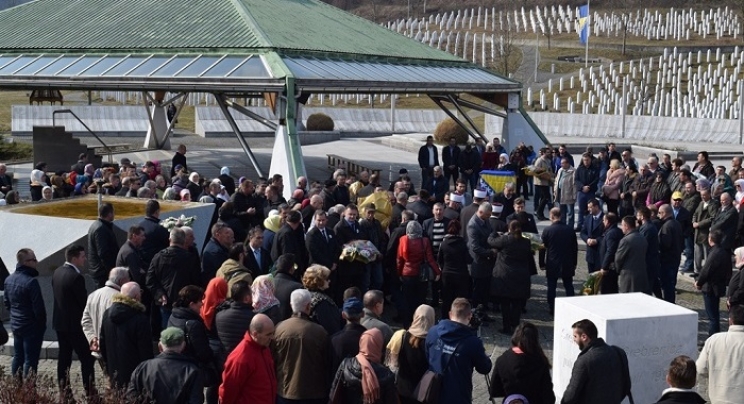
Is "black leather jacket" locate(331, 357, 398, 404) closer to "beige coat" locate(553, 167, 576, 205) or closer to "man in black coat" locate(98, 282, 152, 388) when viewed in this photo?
"man in black coat" locate(98, 282, 152, 388)

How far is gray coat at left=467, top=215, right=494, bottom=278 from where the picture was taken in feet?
39.5

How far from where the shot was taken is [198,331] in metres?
7.82

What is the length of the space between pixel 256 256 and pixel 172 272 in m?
1.44

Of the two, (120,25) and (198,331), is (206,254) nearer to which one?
(198,331)

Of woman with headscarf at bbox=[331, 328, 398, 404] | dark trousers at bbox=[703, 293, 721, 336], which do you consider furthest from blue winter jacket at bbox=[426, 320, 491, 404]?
dark trousers at bbox=[703, 293, 721, 336]

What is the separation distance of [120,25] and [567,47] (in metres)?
60.6

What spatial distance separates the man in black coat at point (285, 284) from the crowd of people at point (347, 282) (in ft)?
0.05

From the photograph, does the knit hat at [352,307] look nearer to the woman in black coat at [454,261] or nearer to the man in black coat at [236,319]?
the man in black coat at [236,319]

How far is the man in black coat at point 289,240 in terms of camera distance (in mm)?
11656

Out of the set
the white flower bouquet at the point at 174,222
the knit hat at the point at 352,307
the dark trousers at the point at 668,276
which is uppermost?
the white flower bouquet at the point at 174,222

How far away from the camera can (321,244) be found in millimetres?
11711

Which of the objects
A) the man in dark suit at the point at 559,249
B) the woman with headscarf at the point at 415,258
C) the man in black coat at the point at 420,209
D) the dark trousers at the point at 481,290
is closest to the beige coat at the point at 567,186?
the man in black coat at the point at 420,209

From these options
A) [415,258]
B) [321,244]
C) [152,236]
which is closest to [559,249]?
[415,258]

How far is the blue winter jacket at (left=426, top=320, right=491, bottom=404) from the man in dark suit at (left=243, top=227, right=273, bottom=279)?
3.66m
